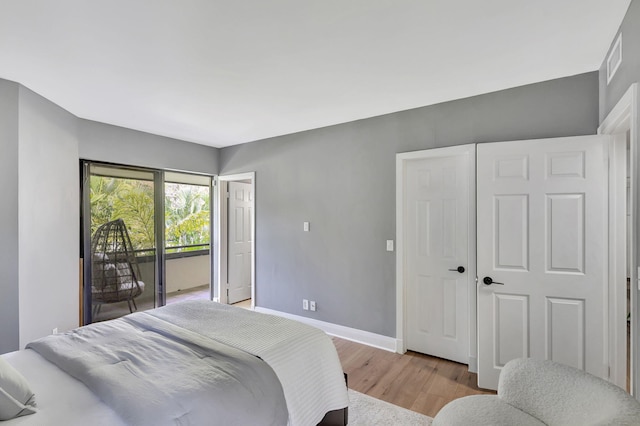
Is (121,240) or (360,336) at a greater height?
(121,240)

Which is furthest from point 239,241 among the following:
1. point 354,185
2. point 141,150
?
point 354,185

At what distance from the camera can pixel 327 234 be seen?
3.85 metres

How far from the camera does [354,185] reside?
11.9 feet

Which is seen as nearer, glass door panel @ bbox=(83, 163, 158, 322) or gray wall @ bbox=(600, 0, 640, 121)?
gray wall @ bbox=(600, 0, 640, 121)

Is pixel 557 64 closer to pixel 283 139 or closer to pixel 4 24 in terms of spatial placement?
pixel 283 139

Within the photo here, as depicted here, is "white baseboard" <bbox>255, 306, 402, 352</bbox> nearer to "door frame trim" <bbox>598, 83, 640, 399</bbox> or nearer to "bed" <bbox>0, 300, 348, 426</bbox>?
"bed" <bbox>0, 300, 348, 426</bbox>

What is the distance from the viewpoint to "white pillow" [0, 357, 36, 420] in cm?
122

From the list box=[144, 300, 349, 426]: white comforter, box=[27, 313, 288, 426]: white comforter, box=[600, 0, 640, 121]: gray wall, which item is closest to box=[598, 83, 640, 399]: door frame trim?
box=[600, 0, 640, 121]: gray wall

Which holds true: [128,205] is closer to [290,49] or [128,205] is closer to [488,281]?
[290,49]

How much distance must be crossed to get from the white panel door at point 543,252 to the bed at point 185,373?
1484 millimetres

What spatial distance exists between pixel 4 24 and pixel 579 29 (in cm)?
335

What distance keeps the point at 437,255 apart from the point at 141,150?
12.6 ft

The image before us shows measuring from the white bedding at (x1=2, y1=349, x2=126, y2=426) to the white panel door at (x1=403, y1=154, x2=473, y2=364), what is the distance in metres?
2.74

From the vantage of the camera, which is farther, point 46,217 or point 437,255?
point 437,255
